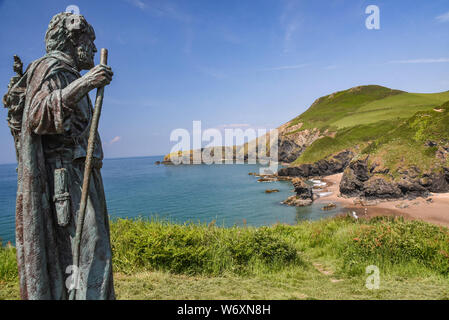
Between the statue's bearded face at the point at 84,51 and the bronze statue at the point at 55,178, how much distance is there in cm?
14

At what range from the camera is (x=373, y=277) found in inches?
277

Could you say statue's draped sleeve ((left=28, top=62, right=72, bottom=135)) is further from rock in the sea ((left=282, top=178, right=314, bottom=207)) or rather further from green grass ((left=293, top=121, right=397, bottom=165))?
green grass ((left=293, top=121, right=397, bottom=165))

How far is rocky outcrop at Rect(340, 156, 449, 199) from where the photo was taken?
30.3m

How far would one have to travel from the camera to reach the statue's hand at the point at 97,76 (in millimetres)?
2875

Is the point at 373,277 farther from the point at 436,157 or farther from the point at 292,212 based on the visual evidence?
the point at 436,157

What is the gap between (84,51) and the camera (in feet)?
10.9

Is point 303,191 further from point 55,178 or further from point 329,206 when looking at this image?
point 55,178

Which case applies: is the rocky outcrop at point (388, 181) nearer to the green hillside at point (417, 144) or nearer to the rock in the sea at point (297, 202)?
the green hillside at point (417, 144)

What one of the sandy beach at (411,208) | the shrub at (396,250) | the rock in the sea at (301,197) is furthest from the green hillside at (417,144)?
the shrub at (396,250)

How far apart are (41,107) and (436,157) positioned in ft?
127

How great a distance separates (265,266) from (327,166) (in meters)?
52.8
